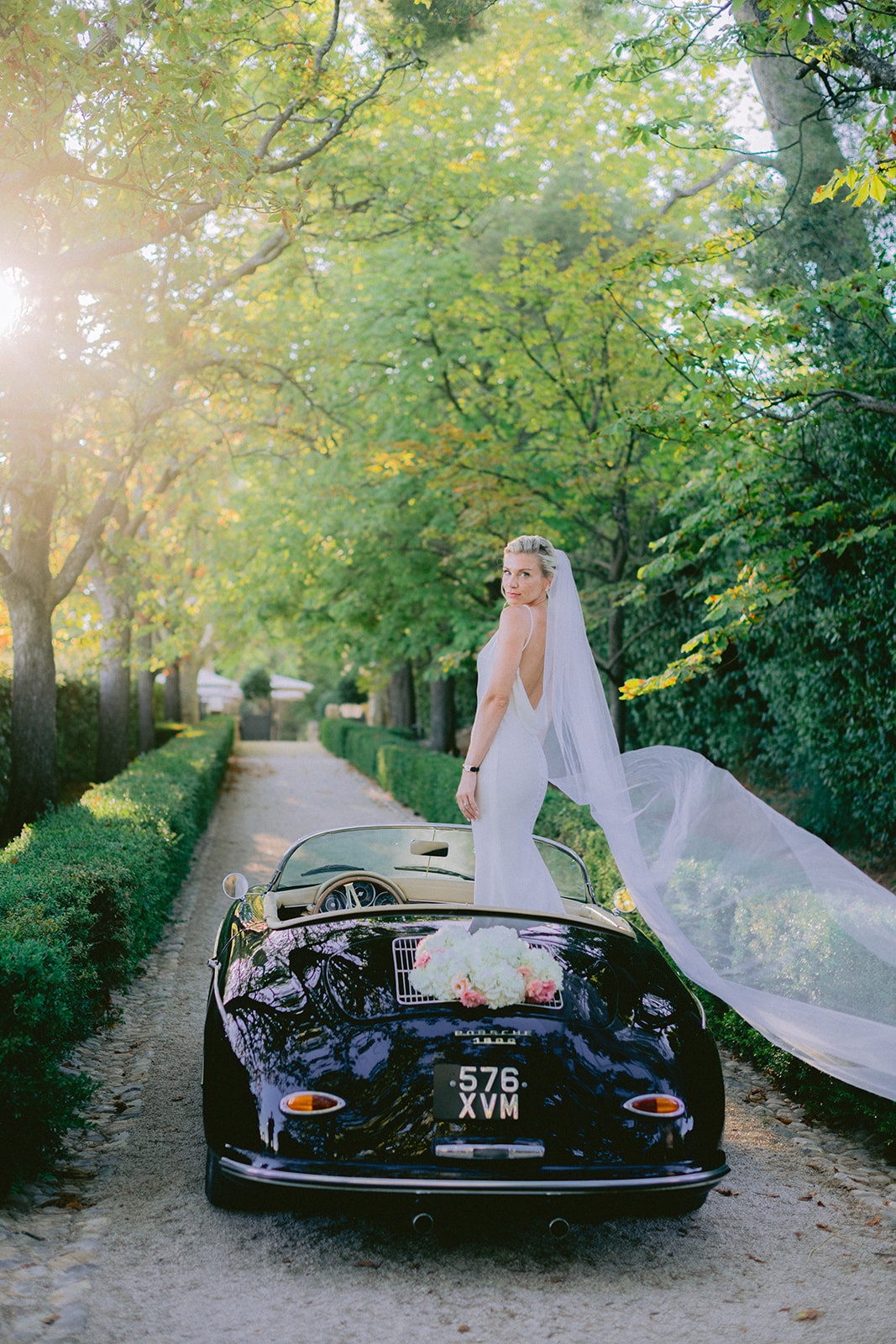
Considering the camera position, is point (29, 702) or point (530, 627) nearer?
point (530, 627)

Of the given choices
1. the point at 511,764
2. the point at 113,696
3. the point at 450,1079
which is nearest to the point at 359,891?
the point at 511,764

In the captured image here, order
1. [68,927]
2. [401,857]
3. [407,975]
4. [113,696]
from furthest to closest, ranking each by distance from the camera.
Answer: [113,696], [401,857], [68,927], [407,975]

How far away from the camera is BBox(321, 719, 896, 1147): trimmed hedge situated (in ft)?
13.9

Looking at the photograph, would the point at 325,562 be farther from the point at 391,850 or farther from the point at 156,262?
the point at 391,850

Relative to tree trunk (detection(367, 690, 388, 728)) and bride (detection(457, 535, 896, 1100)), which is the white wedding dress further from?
tree trunk (detection(367, 690, 388, 728))

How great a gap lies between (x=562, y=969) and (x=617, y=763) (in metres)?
1.43

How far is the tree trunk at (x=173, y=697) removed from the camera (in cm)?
2692

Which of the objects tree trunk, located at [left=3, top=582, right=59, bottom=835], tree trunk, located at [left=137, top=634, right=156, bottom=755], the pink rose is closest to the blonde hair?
the pink rose


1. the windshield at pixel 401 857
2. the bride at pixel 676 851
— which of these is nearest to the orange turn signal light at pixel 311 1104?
the bride at pixel 676 851

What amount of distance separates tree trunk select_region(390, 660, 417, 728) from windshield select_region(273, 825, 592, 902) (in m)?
21.2

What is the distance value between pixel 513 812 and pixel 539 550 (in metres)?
1.20

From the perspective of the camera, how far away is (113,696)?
15758 millimetres

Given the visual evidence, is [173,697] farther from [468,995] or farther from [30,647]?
[468,995]

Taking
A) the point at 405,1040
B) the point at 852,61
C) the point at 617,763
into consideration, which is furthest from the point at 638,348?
the point at 405,1040
